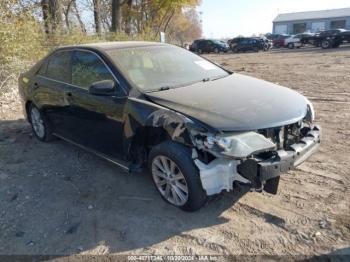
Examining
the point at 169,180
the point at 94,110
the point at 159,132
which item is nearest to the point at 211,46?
the point at 94,110

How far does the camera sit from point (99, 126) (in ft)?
13.8

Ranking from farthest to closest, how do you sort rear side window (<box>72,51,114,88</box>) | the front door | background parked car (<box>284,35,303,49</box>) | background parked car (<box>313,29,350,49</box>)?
background parked car (<box>284,35,303,49</box>)
background parked car (<box>313,29,350,49</box>)
rear side window (<box>72,51,114,88</box>)
the front door

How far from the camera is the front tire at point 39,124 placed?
5562mm

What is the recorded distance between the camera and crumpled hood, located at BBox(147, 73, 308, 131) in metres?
3.17

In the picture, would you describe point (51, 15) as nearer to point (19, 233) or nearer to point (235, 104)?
point (19, 233)

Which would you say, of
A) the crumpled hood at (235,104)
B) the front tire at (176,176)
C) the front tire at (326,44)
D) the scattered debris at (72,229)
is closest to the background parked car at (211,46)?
the front tire at (326,44)

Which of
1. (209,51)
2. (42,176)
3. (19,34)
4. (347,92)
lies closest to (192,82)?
(42,176)

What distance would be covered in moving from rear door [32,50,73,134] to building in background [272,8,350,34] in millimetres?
58514

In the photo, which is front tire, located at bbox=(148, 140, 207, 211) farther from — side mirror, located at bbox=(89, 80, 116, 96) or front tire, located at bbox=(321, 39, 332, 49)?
front tire, located at bbox=(321, 39, 332, 49)

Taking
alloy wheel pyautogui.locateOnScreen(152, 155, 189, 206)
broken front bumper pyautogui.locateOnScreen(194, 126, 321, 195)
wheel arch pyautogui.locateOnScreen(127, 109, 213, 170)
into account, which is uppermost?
wheel arch pyautogui.locateOnScreen(127, 109, 213, 170)

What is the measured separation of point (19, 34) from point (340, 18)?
5993 cm

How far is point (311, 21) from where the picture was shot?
60125 millimetres

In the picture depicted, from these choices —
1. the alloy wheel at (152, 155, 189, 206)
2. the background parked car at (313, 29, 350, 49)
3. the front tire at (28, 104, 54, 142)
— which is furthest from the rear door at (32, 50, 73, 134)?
the background parked car at (313, 29, 350, 49)

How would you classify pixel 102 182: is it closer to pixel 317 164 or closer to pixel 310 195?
pixel 310 195
